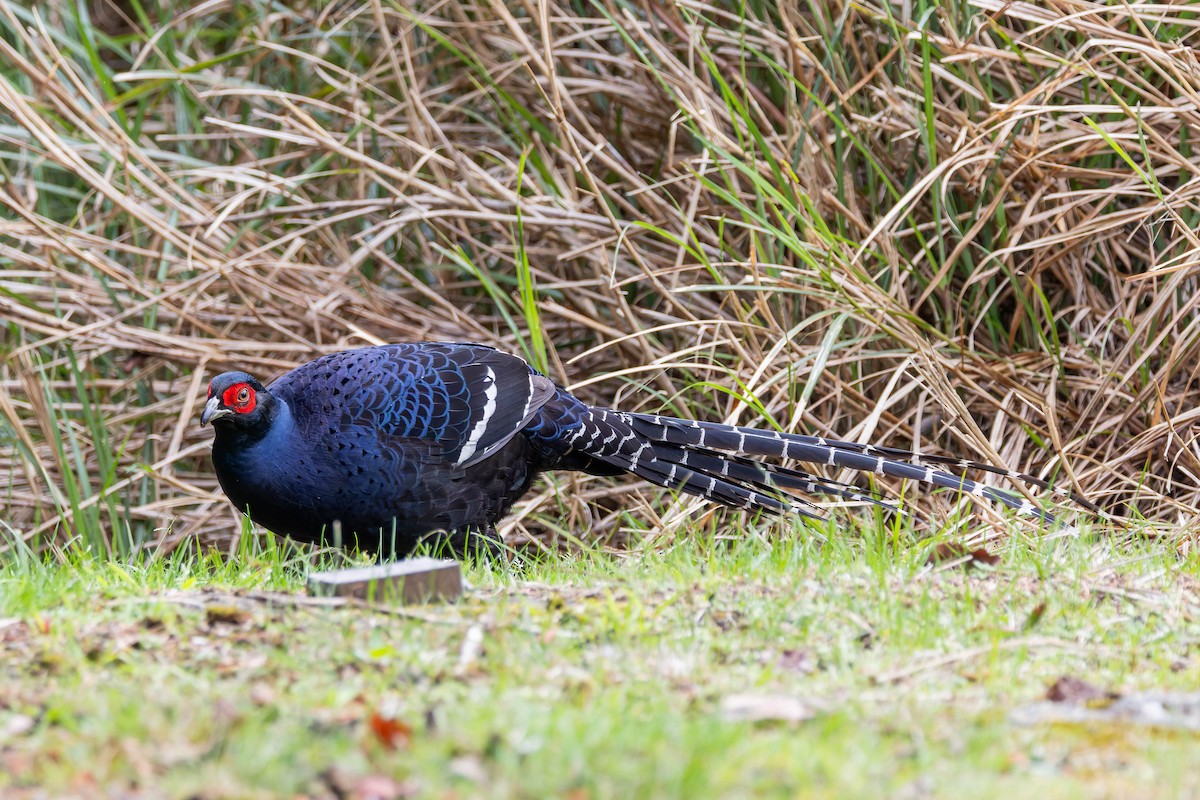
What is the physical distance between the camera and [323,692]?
2088 mm

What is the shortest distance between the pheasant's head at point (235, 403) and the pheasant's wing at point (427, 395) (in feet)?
0.71

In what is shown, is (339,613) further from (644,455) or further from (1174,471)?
(1174,471)

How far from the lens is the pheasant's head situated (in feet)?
12.5

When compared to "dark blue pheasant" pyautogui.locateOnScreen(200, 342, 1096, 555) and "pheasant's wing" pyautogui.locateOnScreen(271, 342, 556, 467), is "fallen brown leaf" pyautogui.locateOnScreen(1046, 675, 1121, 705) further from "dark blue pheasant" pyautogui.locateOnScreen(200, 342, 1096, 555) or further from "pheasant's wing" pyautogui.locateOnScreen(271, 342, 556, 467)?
"pheasant's wing" pyautogui.locateOnScreen(271, 342, 556, 467)

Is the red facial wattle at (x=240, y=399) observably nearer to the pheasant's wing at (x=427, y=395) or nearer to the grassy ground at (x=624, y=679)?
the pheasant's wing at (x=427, y=395)

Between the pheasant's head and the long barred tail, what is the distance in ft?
3.59

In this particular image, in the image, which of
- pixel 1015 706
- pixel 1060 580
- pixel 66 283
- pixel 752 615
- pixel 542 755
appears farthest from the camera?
pixel 66 283

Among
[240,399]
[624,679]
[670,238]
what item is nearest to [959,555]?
[624,679]

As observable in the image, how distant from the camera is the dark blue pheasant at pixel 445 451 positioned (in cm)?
388

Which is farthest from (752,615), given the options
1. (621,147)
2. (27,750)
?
(621,147)

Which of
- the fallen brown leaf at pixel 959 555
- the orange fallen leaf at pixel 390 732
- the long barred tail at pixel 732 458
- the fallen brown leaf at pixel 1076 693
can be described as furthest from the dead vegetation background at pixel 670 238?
the orange fallen leaf at pixel 390 732

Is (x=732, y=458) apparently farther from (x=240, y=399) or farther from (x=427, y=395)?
(x=240, y=399)

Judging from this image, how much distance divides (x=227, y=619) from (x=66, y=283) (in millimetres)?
3297

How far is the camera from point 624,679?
221cm
